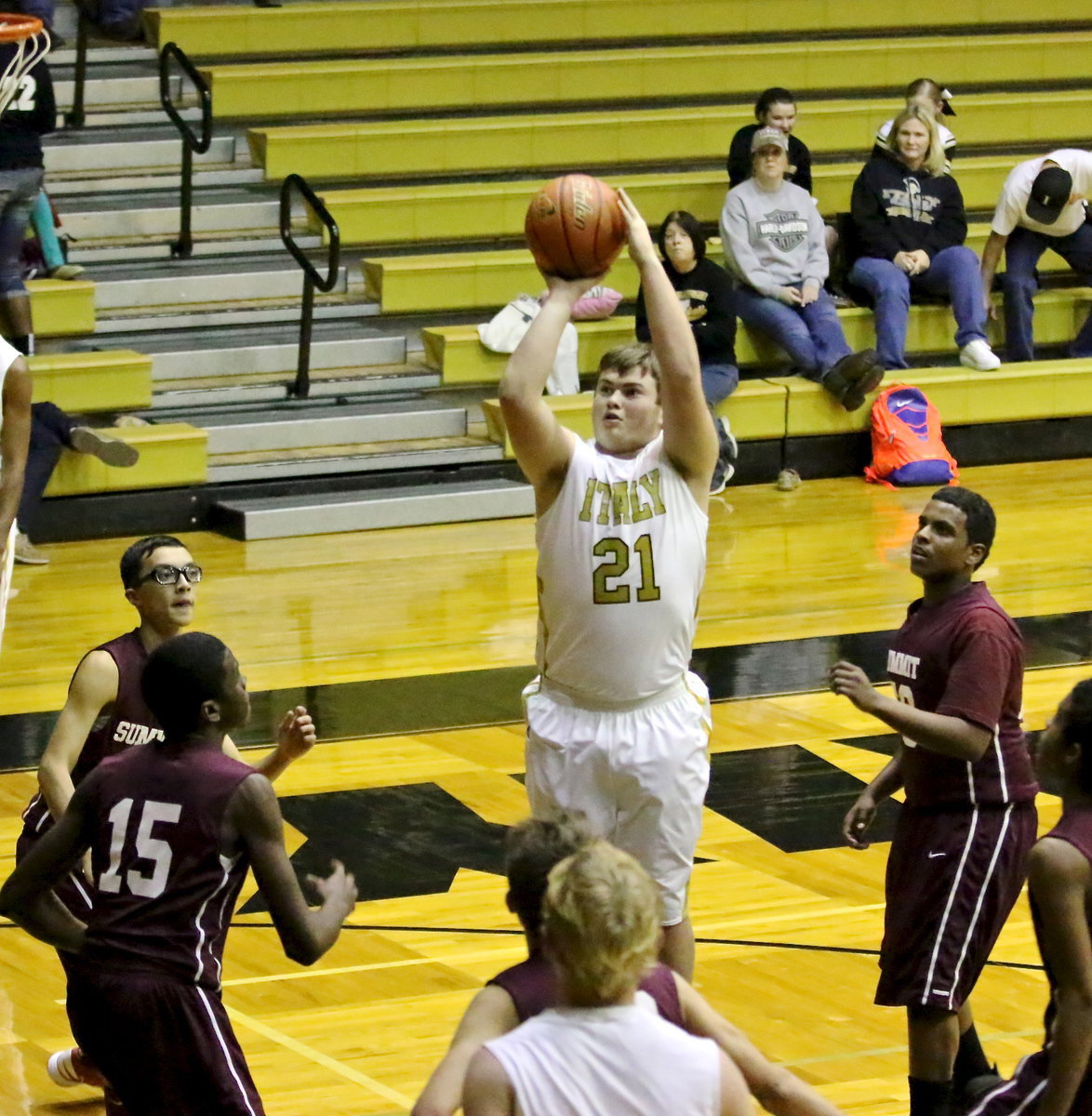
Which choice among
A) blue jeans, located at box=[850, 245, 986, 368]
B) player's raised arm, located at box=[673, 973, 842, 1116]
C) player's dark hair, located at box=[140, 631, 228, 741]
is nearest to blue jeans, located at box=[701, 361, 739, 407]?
blue jeans, located at box=[850, 245, 986, 368]

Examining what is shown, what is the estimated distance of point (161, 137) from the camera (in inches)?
495

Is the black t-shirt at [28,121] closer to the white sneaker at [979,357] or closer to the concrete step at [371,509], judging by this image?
the concrete step at [371,509]

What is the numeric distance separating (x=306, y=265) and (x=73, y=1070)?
271 inches

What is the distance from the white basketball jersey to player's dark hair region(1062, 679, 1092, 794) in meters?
1.11

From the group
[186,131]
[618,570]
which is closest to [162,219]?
[186,131]

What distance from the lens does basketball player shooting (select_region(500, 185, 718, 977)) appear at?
4277 millimetres

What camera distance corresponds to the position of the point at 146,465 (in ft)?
34.3

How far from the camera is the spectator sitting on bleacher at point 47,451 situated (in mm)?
9914

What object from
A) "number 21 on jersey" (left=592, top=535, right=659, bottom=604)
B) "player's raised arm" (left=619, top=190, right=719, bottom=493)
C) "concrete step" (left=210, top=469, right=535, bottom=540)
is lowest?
"concrete step" (left=210, top=469, right=535, bottom=540)

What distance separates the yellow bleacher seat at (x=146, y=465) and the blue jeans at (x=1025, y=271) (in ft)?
15.5

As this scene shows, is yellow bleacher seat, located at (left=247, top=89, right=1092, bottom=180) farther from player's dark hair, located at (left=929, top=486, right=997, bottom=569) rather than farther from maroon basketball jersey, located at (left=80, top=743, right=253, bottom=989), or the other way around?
maroon basketball jersey, located at (left=80, top=743, right=253, bottom=989)

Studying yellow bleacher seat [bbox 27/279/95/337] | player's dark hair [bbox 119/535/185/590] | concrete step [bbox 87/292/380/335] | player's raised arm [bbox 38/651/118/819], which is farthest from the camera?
concrete step [bbox 87/292/380/335]

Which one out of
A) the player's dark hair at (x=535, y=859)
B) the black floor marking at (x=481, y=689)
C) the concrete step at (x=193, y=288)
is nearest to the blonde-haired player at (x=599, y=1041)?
the player's dark hair at (x=535, y=859)

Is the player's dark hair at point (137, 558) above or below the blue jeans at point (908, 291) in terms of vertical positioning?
below
